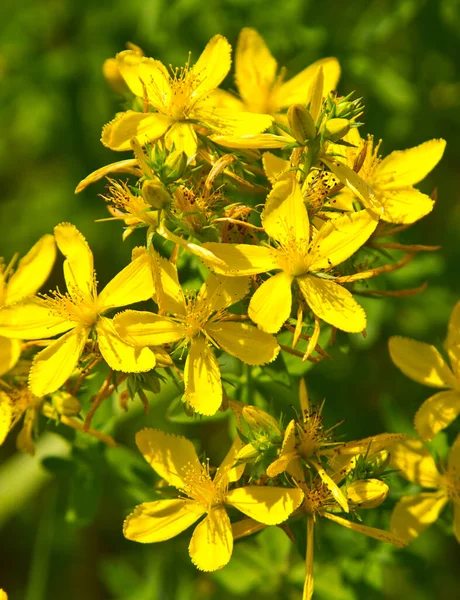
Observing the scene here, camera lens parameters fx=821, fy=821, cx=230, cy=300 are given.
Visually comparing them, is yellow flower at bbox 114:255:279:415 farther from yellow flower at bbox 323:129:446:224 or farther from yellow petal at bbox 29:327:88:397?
yellow flower at bbox 323:129:446:224

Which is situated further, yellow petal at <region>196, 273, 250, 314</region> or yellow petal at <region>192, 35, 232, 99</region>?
yellow petal at <region>192, 35, 232, 99</region>

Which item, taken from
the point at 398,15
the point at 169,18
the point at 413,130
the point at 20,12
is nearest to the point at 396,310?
the point at 413,130

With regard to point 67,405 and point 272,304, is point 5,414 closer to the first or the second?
point 67,405

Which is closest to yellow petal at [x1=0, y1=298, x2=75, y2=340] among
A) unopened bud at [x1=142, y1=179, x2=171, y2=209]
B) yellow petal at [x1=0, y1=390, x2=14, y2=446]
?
yellow petal at [x1=0, y1=390, x2=14, y2=446]

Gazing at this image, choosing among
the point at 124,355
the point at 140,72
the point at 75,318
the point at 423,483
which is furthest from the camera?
the point at 140,72

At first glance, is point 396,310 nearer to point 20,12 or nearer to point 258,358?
point 258,358

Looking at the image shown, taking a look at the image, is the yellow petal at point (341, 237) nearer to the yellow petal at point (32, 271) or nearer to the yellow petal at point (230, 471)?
the yellow petal at point (230, 471)

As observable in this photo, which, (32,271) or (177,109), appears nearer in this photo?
(177,109)

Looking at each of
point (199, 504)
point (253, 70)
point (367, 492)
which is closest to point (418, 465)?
point (367, 492)
